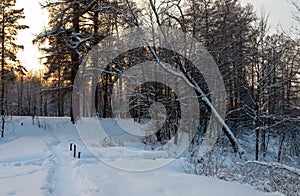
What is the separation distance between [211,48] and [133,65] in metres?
3.47

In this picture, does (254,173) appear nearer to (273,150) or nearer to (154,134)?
(154,134)

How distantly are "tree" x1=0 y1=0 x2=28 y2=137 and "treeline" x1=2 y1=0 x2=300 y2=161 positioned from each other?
3249mm

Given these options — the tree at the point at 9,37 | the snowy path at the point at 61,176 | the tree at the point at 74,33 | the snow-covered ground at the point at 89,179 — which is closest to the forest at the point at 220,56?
the tree at the point at 74,33

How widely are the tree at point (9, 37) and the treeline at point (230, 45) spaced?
3249mm

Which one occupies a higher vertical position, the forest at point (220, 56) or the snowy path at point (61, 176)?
the forest at point (220, 56)

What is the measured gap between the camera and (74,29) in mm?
13586

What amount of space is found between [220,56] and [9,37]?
14409 mm

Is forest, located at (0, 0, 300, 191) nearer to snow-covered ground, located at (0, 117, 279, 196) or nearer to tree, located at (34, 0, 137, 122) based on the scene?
tree, located at (34, 0, 137, 122)

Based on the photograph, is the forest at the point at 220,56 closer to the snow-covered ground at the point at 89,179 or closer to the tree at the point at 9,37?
the tree at the point at 9,37

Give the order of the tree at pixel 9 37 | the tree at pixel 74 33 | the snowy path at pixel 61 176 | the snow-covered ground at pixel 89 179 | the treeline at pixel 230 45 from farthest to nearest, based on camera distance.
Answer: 1. the tree at pixel 9 37
2. the treeline at pixel 230 45
3. the tree at pixel 74 33
4. the snowy path at pixel 61 176
5. the snow-covered ground at pixel 89 179

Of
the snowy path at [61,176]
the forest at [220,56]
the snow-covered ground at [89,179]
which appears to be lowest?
the snowy path at [61,176]

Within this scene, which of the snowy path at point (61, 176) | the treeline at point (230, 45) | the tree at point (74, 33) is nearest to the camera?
the snowy path at point (61, 176)

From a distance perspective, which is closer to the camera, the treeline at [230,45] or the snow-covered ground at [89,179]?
the snow-covered ground at [89,179]

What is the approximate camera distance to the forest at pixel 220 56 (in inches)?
385
